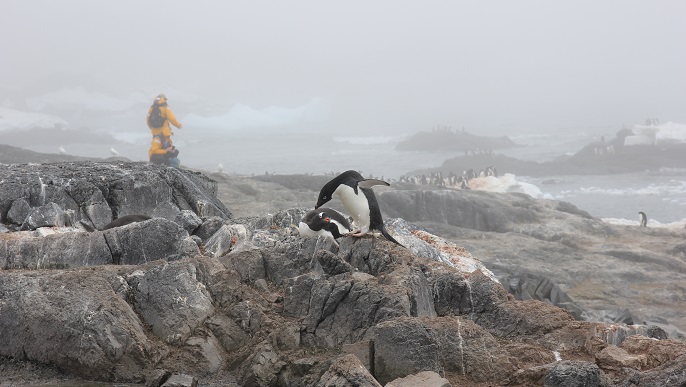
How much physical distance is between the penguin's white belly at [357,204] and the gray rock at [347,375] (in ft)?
9.61

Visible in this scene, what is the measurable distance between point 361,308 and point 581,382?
202 cm

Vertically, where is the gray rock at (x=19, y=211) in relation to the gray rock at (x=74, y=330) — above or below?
A: above

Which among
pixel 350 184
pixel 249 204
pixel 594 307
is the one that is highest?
pixel 350 184

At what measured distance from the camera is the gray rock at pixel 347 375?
5055mm

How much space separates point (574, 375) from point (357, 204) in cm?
352

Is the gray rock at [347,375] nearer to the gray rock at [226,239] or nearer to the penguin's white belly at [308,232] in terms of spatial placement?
the penguin's white belly at [308,232]

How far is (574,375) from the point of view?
5.16 metres

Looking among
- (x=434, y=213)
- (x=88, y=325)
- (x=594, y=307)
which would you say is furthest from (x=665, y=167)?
(x=88, y=325)

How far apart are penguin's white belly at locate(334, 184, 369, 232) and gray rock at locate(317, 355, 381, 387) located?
2929 mm

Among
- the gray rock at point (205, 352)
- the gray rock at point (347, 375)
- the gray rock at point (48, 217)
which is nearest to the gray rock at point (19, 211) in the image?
the gray rock at point (48, 217)

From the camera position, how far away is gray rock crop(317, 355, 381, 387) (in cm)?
505

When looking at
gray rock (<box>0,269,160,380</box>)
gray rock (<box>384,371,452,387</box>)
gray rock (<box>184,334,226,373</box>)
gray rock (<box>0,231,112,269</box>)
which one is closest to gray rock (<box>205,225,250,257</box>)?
gray rock (<box>0,231,112,269</box>)

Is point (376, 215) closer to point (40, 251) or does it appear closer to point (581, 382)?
point (581, 382)

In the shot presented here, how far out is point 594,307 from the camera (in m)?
15.7
